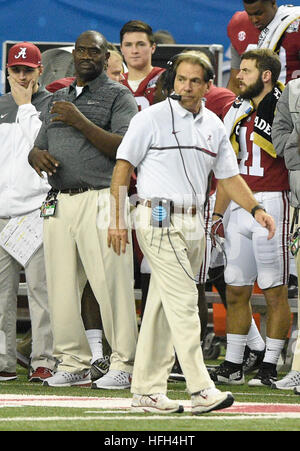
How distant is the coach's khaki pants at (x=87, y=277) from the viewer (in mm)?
7789

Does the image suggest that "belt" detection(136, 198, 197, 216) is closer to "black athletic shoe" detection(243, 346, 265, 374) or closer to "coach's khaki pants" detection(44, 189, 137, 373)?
"coach's khaki pants" detection(44, 189, 137, 373)

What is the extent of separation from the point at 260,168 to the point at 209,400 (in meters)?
2.49

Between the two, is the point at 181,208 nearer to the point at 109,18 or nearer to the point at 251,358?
the point at 251,358

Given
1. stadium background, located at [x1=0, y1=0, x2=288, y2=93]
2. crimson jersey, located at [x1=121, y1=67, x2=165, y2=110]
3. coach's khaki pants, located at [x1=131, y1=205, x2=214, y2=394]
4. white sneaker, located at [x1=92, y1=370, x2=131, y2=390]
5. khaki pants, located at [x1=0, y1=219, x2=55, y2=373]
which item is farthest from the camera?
stadium background, located at [x1=0, y1=0, x2=288, y2=93]

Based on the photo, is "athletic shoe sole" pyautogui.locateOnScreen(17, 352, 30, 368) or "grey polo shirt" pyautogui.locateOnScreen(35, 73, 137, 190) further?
"athletic shoe sole" pyautogui.locateOnScreen(17, 352, 30, 368)

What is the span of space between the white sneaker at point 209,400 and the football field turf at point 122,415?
0.05 meters

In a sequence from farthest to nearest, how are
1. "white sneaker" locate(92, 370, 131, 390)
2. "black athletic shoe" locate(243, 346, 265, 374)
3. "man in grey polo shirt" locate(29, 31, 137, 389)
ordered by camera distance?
"black athletic shoe" locate(243, 346, 265, 374), "man in grey polo shirt" locate(29, 31, 137, 389), "white sneaker" locate(92, 370, 131, 390)

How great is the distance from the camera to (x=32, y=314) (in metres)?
8.40

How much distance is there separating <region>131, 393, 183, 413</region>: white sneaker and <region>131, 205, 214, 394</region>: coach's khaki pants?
4 centimetres

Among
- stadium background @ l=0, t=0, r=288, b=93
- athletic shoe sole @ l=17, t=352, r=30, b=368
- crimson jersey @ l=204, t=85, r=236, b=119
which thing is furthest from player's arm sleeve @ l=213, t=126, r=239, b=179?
stadium background @ l=0, t=0, r=288, b=93

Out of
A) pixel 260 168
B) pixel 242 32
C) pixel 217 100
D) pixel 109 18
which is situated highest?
pixel 109 18

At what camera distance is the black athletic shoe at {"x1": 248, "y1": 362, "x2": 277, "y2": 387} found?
8.05m

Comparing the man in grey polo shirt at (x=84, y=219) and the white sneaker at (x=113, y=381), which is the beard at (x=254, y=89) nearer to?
the man in grey polo shirt at (x=84, y=219)

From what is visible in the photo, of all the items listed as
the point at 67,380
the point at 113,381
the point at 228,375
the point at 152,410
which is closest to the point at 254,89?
the point at 228,375
